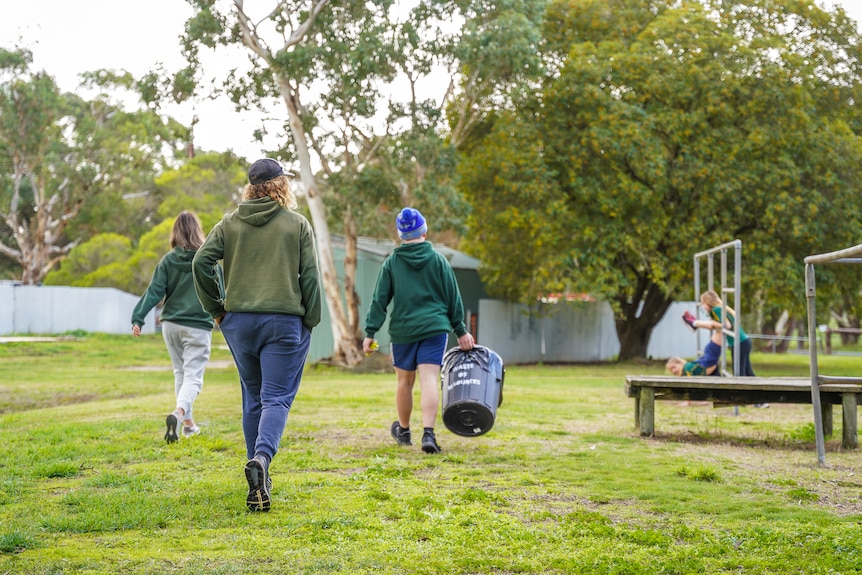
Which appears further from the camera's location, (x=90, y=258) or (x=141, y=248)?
(x=90, y=258)

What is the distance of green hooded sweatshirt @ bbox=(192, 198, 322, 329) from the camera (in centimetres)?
543

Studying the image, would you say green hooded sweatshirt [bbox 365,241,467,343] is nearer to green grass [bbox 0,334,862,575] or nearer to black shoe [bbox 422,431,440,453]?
black shoe [bbox 422,431,440,453]

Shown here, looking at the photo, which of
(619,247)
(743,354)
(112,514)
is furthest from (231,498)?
(619,247)

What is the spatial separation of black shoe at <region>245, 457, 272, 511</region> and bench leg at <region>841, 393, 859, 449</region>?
4984 mm

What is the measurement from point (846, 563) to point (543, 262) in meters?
22.2

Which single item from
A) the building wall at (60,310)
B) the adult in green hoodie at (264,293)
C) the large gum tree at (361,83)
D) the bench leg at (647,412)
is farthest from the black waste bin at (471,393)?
the building wall at (60,310)

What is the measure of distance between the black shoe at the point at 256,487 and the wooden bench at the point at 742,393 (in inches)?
177

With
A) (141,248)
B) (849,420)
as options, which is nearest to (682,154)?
(849,420)

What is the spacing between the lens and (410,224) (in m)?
7.46

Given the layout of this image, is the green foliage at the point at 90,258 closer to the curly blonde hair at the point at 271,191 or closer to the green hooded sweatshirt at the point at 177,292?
the green hooded sweatshirt at the point at 177,292

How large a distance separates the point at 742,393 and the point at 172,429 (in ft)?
15.6

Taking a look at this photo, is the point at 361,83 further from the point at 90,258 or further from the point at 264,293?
the point at 90,258

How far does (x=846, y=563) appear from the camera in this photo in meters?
3.95

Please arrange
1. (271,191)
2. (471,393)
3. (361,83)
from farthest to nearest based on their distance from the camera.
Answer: (361,83) < (471,393) < (271,191)
